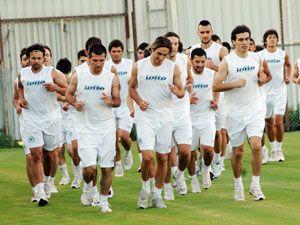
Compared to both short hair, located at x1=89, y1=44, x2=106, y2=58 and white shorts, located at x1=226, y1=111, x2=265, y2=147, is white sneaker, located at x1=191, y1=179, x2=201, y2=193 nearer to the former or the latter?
white shorts, located at x1=226, y1=111, x2=265, y2=147

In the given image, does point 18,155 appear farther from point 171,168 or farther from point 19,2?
point 171,168

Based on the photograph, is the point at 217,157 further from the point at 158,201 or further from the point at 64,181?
the point at 158,201

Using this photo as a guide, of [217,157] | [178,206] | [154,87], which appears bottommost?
[178,206]

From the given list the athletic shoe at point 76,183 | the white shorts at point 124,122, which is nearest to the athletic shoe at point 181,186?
the athletic shoe at point 76,183

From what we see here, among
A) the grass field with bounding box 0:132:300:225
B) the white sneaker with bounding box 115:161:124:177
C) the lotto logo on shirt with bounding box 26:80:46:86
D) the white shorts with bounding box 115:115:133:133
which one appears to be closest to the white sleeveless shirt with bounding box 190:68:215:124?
the grass field with bounding box 0:132:300:225

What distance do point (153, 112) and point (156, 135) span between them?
0.35 metres

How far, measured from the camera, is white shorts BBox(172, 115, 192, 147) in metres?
20.0

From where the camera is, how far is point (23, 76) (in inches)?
818

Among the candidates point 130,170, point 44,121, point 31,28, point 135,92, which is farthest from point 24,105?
point 31,28

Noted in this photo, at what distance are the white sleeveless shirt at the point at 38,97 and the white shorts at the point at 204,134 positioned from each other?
2.62m

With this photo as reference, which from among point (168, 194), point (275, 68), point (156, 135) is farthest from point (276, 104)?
point (156, 135)

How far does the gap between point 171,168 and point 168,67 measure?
2973mm

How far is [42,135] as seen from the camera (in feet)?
68.3

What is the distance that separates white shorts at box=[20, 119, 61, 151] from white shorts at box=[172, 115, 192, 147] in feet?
6.60
